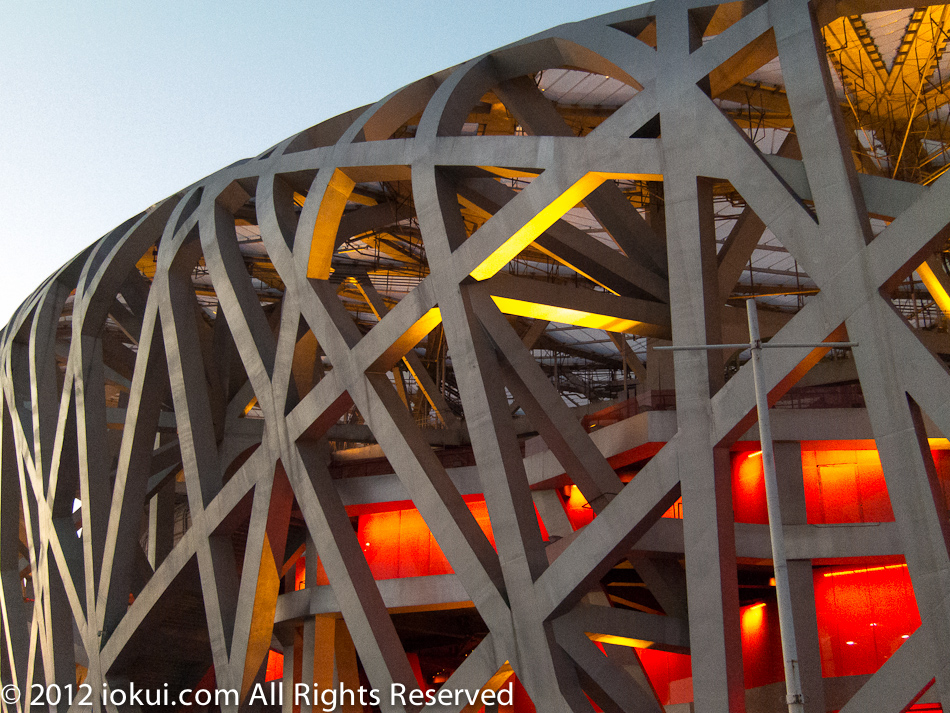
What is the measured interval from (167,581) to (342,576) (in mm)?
6738

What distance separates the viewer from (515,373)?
19.0m

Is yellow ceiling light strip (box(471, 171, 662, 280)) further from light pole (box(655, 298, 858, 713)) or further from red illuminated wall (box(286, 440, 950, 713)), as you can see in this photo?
red illuminated wall (box(286, 440, 950, 713))

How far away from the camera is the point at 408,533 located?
28.3 meters

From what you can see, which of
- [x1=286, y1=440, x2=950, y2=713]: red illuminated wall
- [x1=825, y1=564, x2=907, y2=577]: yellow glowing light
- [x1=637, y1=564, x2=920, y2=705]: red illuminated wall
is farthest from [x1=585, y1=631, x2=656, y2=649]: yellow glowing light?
[x1=825, y1=564, x2=907, y2=577]: yellow glowing light

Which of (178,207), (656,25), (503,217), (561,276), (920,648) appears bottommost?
(920,648)

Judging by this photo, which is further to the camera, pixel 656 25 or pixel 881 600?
pixel 881 600

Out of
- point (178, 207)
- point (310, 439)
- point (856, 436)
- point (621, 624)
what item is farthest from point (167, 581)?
point (856, 436)

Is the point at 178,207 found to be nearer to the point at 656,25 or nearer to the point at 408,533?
the point at 408,533

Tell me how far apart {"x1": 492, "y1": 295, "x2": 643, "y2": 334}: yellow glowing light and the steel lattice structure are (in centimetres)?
15

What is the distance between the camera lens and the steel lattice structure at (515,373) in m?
14.0

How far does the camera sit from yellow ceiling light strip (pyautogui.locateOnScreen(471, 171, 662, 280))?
16984mm

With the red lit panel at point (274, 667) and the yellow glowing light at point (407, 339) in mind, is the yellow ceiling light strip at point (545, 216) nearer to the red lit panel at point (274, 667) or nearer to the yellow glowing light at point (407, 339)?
the yellow glowing light at point (407, 339)

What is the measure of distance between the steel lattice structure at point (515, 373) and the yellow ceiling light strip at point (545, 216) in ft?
0.34

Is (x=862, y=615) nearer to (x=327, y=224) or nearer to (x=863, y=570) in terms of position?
(x=863, y=570)
